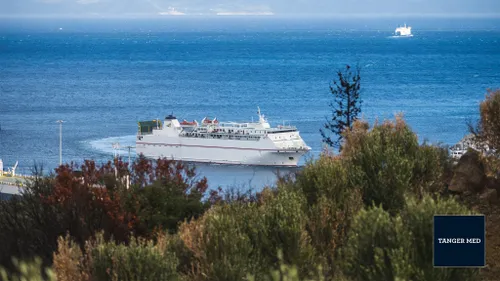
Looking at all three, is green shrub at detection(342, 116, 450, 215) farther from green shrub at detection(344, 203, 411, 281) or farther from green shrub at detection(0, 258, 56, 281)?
green shrub at detection(0, 258, 56, 281)

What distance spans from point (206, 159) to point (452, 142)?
14.2 meters

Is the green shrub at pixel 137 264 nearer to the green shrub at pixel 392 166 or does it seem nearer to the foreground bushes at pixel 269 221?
the foreground bushes at pixel 269 221

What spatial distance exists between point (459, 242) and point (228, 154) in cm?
5391

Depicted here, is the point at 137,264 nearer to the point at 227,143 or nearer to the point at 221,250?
the point at 221,250

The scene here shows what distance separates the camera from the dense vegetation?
38.1ft

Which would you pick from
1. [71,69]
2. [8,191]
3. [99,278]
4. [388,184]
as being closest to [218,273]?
[99,278]

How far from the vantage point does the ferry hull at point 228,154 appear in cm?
6328

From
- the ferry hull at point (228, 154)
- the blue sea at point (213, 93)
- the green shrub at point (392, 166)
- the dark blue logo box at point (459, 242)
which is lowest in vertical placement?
the ferry hull at point (228, 154)

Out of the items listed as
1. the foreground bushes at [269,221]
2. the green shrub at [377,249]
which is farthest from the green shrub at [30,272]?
the green shrub at [377,249]

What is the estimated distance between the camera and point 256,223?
1337cm

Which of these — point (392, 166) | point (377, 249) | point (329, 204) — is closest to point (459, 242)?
point (377, 249)

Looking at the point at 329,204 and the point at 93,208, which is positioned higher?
the point at 329,204

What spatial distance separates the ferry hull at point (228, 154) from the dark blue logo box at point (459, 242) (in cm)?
5134

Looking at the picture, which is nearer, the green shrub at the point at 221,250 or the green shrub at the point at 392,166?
the green shrub at the point at 221,250
